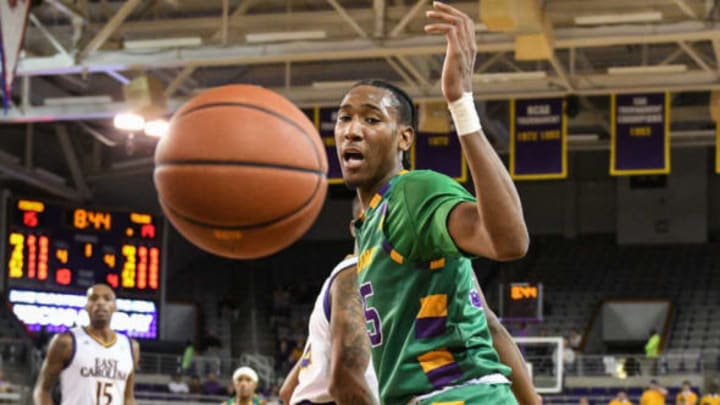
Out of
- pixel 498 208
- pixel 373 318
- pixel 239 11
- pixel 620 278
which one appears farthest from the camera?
pixel 620 278

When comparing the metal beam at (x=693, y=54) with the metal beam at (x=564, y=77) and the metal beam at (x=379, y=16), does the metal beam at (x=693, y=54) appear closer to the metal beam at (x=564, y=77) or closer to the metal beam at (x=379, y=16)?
the metal beam at (x=564, y=77)

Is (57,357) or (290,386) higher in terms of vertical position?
→ (57,357)

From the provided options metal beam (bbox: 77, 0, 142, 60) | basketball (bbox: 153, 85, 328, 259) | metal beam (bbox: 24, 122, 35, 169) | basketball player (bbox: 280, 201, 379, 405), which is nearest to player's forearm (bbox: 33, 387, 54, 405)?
basketball (bbox: 153, 85, 328, 259)

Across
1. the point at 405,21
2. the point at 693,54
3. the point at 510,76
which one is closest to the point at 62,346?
the point at 405,21

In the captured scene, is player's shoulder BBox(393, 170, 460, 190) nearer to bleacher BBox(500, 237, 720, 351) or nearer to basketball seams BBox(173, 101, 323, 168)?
basketball seams BBox(173, 101, 323, 168)

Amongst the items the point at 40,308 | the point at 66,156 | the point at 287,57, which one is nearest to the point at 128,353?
the point at 287,57

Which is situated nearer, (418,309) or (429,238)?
(429,238)

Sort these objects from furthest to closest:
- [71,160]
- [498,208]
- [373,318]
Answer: [71,160] < [373,318] < [498,208]

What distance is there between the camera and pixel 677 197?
32125mm

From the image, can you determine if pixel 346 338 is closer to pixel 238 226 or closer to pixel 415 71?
pixel 238 226

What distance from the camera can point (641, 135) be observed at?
738 inches

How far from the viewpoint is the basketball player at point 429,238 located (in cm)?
321

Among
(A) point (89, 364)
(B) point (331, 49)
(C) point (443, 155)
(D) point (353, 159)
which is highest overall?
(B) point (331, 49)

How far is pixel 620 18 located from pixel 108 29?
6.21 meters
